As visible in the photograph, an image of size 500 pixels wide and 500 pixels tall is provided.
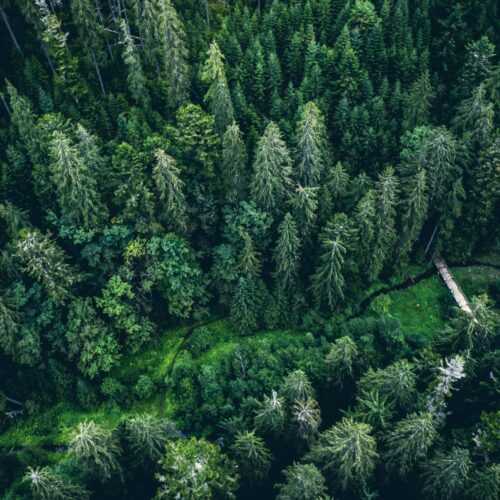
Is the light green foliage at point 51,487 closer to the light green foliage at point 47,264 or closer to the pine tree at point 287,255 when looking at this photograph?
the light green foliage at point 47,264

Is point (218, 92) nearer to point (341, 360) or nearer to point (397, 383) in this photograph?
point (341, 360)

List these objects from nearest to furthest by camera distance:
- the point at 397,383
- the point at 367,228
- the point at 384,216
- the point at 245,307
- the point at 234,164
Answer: the point at 397,383, the point at 234,164, the point at 367,228, the point at 384,216, the point at 245,307

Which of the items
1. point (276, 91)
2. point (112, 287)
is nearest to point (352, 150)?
point (276, 91)

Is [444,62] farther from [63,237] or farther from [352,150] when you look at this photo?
[63,237]

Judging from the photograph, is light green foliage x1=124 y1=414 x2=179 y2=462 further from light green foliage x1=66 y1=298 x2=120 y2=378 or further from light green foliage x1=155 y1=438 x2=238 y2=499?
light green foliage x1=66 y1=298 x2=120 y2=378

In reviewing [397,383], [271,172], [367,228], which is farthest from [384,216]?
[397,383]

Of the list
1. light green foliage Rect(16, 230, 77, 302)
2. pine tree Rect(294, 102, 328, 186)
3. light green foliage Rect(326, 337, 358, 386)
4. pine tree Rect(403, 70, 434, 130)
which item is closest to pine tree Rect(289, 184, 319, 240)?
pine tree Rect(294, 102, 328, 186)

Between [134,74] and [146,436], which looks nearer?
[146,436]
